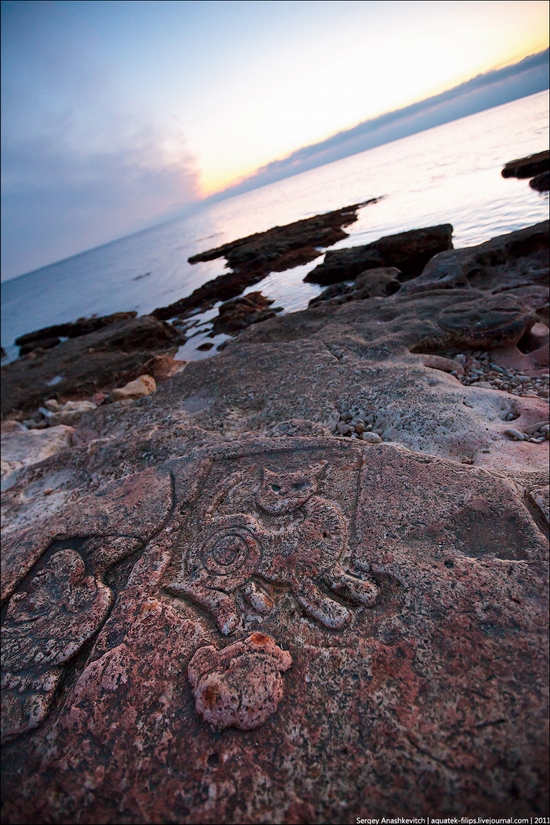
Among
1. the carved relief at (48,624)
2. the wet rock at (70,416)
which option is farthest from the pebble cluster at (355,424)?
the wet rock at (70,416)

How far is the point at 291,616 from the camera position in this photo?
1758 mm

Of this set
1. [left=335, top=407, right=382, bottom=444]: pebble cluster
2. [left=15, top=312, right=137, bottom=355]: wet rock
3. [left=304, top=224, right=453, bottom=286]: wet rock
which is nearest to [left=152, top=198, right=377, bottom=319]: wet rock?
[left=15, top=312, right=137, bottom=355]: wet rock

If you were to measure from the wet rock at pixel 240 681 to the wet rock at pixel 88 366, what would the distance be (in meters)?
7.96

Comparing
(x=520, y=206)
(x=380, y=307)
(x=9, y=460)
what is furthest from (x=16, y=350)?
(x=520, y=206)

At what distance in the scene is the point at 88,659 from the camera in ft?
5.82

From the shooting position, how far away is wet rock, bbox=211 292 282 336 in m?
11.4

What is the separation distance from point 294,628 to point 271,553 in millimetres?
408

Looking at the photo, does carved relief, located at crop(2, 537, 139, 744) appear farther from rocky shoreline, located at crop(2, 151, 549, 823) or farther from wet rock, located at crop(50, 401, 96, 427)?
wet rock, located at crop(50, 401, 96, 427)

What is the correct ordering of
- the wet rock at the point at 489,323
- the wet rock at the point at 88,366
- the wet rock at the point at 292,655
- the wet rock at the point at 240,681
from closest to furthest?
1. the wet rock at the point at 292,655
2. the wet rock at the point at 240,681
3. the wet rock at the point at 489,323
4. the wet rock at the point at 88,366

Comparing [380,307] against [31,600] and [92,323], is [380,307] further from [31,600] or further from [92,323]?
[92,323]

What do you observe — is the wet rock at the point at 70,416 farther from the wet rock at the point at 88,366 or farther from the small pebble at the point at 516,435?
the small pebble at the point at 516,435

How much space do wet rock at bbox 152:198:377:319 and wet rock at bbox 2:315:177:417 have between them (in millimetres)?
3487

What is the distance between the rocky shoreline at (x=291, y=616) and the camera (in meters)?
1.26

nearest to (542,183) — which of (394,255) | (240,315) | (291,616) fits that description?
(394,255)
